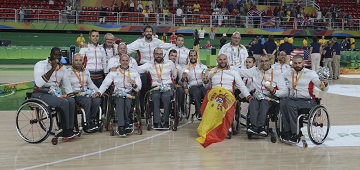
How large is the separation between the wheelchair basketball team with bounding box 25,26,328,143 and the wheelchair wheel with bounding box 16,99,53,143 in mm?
283

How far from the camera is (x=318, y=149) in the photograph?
313 inches

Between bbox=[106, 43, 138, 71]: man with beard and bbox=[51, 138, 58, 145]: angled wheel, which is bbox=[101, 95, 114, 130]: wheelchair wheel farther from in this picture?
bbox=[51, 138, 58, 145]: angled wheel

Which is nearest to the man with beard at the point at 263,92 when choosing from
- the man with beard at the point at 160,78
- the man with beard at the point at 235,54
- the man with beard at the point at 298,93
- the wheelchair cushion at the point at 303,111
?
the man with beard at the point at 298,93

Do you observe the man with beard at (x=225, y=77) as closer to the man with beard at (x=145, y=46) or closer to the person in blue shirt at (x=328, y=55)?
the man with beard at (x=145, y=46)

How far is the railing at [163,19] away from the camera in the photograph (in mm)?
28062

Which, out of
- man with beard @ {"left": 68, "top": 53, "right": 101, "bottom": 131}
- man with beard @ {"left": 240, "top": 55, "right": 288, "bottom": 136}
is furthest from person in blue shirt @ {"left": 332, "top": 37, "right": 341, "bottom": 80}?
man with beard @ {"left": 68, "top": 53, "right": 101, "bottom": 131}

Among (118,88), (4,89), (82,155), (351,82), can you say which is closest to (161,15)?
(351,82)

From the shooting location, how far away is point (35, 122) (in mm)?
7957

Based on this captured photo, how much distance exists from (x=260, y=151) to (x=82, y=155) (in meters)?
2.41

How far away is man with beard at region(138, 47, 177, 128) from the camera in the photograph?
948cm

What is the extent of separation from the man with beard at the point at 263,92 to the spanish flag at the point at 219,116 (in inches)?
14.2

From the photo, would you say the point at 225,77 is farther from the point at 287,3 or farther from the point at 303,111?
the point at 287,3

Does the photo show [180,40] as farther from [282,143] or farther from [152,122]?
[282,143]

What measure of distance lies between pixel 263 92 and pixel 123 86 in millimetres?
2253
